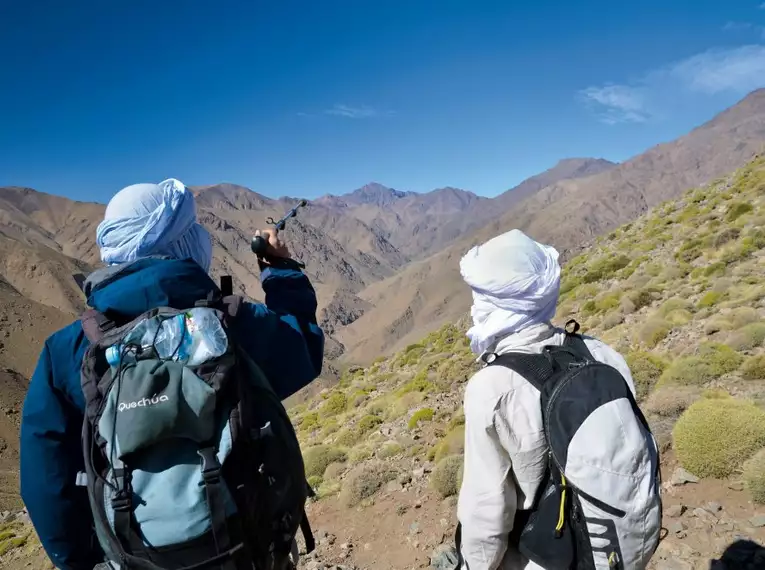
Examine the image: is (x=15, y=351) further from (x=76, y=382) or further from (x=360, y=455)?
(x=76, y=382)

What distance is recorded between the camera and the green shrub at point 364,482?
7012 mm

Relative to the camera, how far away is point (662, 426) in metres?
5.74

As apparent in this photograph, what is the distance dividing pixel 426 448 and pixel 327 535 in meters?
2.30

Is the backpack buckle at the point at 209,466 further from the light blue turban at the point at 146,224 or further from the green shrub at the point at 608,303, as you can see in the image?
the green shrub at the point at 608,303

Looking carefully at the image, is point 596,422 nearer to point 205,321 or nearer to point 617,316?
point 205,321

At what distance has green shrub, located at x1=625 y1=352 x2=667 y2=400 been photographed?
6.95m

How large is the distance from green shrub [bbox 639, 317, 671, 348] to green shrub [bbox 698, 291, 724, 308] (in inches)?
39.9

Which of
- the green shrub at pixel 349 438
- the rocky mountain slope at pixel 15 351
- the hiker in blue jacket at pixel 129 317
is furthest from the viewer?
the rocky mountain slope at pixel 15 351

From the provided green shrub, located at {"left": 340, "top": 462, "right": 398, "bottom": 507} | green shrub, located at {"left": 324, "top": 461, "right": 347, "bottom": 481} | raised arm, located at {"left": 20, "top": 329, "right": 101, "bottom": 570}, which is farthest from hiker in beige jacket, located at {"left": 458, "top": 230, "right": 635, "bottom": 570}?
green shrub, located at {"left": 324, "top": 461, "right": 347, "bottom": 481}

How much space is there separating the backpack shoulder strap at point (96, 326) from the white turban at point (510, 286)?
1459mm

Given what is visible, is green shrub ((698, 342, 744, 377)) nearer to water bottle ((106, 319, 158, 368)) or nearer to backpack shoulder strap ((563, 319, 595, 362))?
backpack shoulder strap ((563, 319, 595, 362))

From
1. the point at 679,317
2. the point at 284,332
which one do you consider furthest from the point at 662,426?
the point at 284,332

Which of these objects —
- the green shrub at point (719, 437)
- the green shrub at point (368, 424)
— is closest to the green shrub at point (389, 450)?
the green shrub at point (368, 424)

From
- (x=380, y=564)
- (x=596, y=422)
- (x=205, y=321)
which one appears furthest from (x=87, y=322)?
(x=380, y=564)
